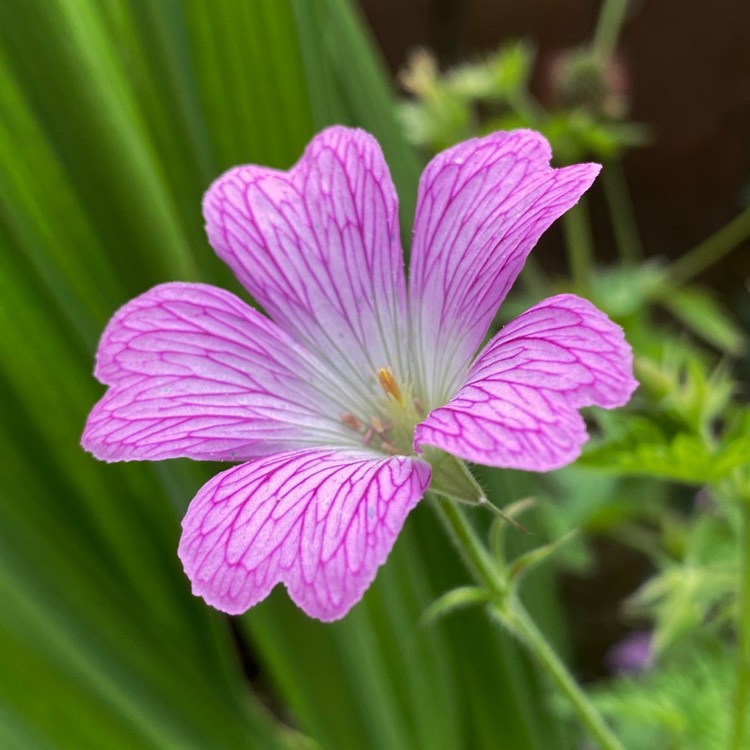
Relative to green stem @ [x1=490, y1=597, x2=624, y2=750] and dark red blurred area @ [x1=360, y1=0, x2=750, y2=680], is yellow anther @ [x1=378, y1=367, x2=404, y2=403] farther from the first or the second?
dark red blurred area @ [x1=360, y1=0, x2=750, y2=680]

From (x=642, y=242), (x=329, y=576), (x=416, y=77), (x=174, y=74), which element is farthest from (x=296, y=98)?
(x=642, y=242)

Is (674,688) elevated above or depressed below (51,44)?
below

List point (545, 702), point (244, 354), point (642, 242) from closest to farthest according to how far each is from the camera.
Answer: point (244, 354) → point (545, 702) → point (642, 242)

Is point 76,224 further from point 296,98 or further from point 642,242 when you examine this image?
point 642,242

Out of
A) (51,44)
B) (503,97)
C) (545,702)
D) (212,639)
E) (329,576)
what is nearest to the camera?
(329,576)

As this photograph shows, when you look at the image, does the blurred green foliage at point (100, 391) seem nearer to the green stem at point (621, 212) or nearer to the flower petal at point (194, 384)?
the flower petal at point (194, 384)
